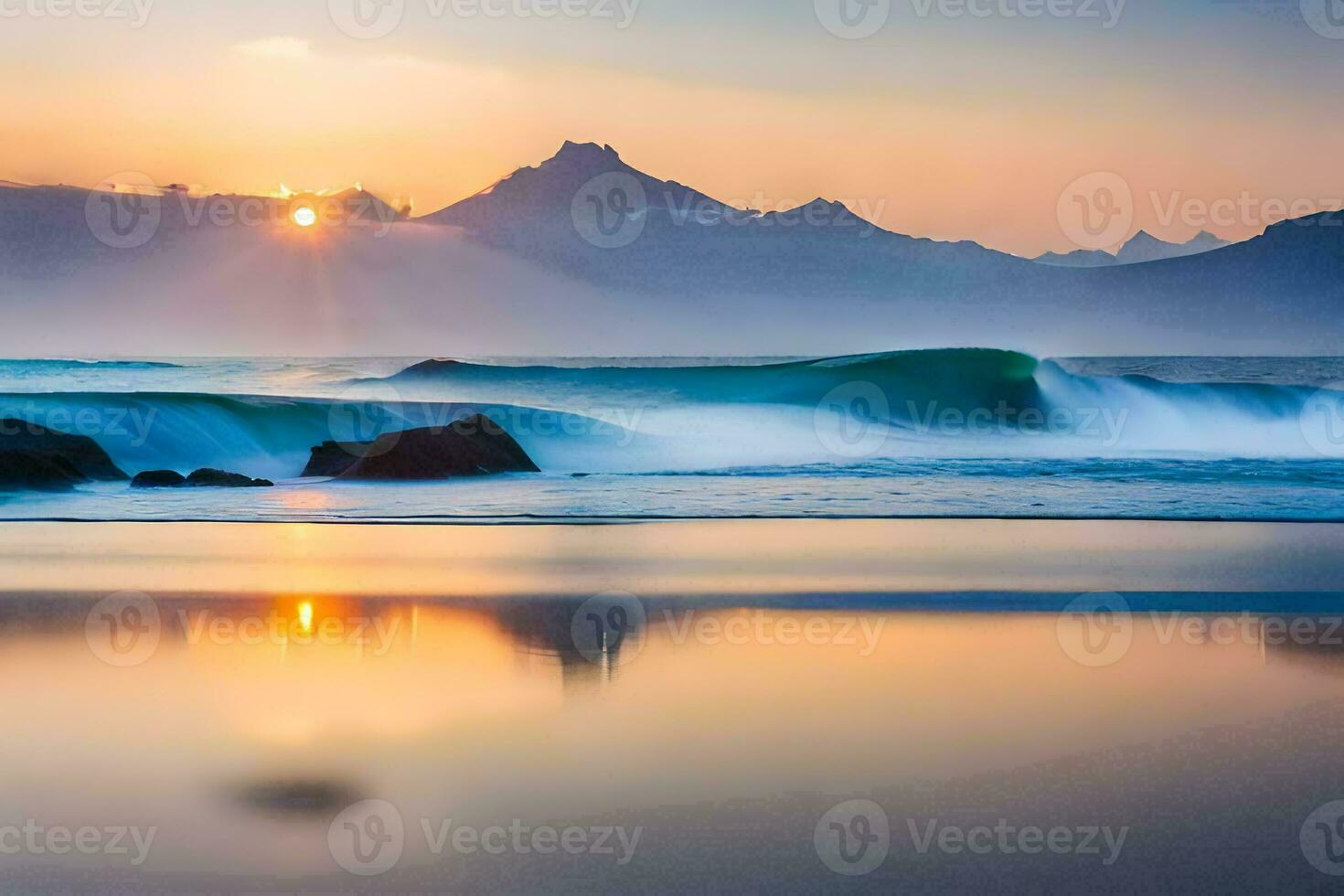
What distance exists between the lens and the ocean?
14094 mm

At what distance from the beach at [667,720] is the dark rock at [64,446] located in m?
7.04

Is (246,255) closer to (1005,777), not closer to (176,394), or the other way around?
(176,394)

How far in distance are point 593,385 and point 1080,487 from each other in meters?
27.6

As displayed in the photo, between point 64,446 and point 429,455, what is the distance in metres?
4.24

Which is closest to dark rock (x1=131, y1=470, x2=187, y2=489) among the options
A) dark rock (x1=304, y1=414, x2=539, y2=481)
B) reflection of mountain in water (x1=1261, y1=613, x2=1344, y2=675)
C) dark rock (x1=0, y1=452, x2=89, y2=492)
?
dark rock (x1=0, y1=452, x2=89, y2=492)

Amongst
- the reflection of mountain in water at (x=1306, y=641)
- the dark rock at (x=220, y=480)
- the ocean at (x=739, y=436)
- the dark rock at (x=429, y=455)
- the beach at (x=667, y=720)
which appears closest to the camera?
the beach at (x=667, y=720)

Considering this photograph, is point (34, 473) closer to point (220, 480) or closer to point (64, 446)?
point (64, 446)

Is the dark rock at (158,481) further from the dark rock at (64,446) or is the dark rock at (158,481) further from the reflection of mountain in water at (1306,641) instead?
the reflection of mountain in water at (1306,641)

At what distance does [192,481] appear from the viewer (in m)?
16.4

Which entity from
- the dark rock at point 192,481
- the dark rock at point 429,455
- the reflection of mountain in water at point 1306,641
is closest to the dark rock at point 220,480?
the dark rock at point 192,481

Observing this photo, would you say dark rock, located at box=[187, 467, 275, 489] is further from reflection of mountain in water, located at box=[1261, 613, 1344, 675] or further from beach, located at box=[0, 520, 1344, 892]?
reflection of mountain in water, located at box=[1261, 613, 1344, 675]

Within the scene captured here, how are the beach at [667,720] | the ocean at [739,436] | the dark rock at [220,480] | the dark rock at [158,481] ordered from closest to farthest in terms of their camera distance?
the beach at [667,720] → the ocean at [739,436] → the dark rock at [158,481] → the dark rock at [220,480]

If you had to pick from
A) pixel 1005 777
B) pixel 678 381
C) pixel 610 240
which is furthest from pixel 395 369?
pixel 1005 777

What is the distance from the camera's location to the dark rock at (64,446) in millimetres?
15938
